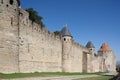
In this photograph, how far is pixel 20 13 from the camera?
24531mm

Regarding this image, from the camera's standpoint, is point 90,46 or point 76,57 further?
point 90,46

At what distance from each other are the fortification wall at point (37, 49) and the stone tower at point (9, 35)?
1103mm

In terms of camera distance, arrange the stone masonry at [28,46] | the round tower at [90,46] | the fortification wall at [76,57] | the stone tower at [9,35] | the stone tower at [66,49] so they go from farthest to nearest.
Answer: the round tower at [90,46]
the fortification wall at [76,57]
the stone tower at [66,49]
the stone masonry at [28,46]
the stone tower at [9,35]

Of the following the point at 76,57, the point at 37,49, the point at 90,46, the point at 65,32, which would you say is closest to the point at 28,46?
the point at 37,49

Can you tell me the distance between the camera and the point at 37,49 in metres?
27.9

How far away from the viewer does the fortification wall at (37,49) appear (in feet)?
81.5

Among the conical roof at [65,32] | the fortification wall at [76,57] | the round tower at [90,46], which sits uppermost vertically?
the conical roof at [65,32]

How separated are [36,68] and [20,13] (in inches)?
257

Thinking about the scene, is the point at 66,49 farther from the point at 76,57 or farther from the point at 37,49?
the point at 37,49

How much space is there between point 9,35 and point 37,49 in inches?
230

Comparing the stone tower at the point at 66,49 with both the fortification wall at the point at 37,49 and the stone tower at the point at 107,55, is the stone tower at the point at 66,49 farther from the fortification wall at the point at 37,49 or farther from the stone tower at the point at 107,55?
the stone tower at the point at 107,55

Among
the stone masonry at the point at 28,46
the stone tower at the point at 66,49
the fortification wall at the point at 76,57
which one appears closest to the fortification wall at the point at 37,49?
the stone masonry at the point at 28,46

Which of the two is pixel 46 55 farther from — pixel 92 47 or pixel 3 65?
pixel 92 47

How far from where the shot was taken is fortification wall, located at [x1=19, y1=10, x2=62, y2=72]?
977 inches
